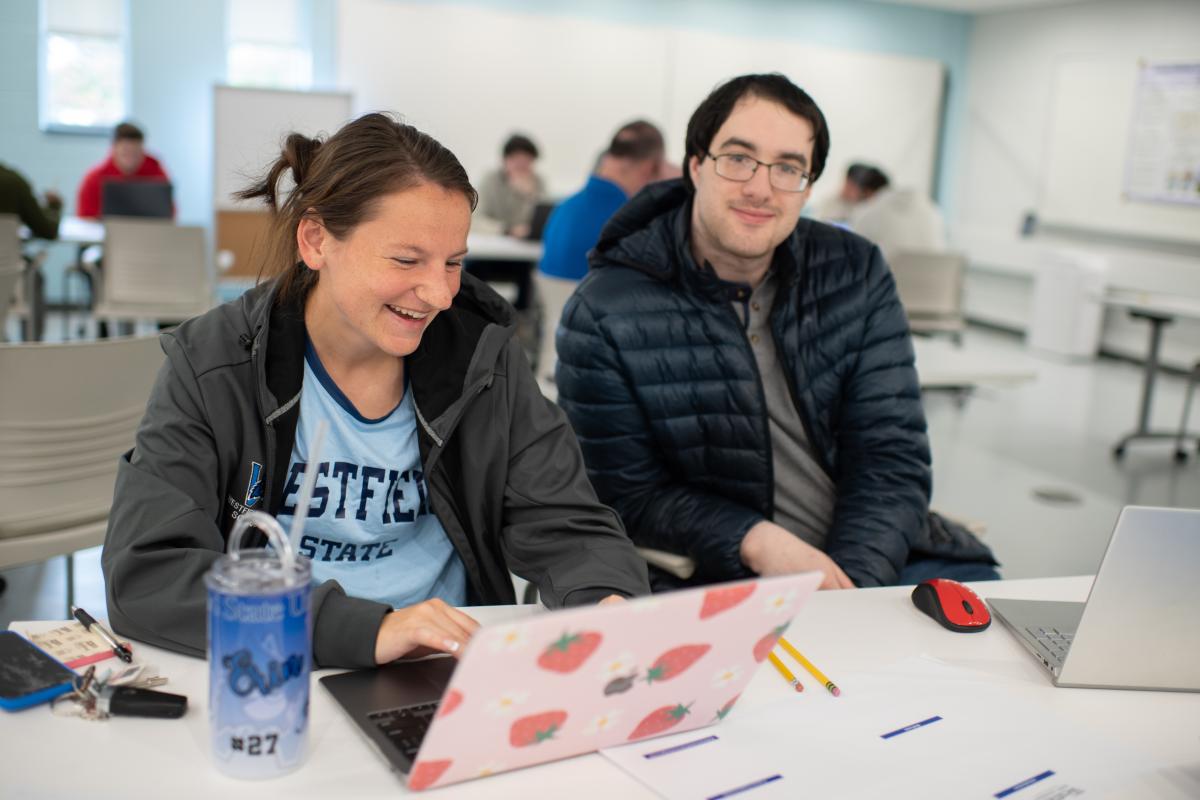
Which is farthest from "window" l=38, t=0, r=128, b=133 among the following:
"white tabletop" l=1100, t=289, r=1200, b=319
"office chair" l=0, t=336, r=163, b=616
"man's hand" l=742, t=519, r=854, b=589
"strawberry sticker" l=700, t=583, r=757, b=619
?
"strawberry sticker" l=700, t=583, r=757, b=619

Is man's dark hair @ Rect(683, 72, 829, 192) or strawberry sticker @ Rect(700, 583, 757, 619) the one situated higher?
man's dark hair @ Rect(683, 72, 829, 192)

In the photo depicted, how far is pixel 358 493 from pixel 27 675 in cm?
47

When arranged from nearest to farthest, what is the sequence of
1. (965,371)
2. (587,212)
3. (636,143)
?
(965,371) → (587,212) → (636,143)

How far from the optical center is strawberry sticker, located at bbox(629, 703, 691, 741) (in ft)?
3.24

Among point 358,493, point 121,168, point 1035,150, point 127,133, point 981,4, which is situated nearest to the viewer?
point 358,493

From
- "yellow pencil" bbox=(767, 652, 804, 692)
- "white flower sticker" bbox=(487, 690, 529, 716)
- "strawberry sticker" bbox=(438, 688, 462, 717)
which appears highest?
"strawberry sticker" bbox=(438, 688, 462, 717)

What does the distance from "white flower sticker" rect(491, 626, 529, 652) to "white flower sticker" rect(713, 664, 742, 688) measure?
10.0 inches

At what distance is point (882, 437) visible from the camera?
2021 millimetres

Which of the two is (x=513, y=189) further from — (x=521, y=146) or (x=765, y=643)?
(x=765, y=643)

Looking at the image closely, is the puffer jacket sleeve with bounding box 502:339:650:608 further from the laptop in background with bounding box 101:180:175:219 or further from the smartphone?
the laptop in background with bounding box 101:180:175:219

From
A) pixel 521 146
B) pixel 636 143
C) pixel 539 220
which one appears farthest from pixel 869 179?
pixel 636 143

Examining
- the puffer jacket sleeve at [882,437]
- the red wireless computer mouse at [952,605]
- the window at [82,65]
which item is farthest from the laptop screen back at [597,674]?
the window at [82,65]

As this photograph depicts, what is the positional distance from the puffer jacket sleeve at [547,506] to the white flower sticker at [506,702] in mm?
494

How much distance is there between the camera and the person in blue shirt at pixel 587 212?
3.92 meters
